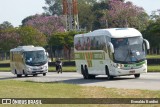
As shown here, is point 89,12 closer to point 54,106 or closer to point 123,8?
point 123,8

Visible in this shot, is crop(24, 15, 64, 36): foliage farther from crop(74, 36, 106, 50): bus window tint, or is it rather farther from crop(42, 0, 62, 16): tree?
crop(74, 36, 106, 50): bus window tint

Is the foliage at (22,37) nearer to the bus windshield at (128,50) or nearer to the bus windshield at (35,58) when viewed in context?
the bus windshield at (35,58)

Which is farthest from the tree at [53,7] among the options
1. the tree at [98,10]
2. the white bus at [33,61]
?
the white bus at [33,61]

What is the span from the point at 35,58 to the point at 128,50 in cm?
1754

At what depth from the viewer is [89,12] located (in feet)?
431

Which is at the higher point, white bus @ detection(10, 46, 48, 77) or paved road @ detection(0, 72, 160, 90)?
white bus @ detection(10, 46, 48, 77)

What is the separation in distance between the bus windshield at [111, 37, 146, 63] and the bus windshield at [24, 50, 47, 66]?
1686 centimetres

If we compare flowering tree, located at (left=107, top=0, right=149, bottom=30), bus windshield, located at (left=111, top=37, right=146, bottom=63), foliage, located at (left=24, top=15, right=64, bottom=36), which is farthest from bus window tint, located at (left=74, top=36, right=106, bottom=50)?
foliage, located at (left=24, top=15, right=64, bottom=36)

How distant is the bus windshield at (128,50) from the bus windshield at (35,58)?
16862 mm

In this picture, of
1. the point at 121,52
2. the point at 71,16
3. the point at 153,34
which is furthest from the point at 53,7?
the point at 121,52

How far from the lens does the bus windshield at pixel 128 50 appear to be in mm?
30766

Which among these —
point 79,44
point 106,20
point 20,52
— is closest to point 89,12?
point 106,20

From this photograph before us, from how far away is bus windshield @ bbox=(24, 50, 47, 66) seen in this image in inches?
1843

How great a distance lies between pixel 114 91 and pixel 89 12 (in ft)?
366
